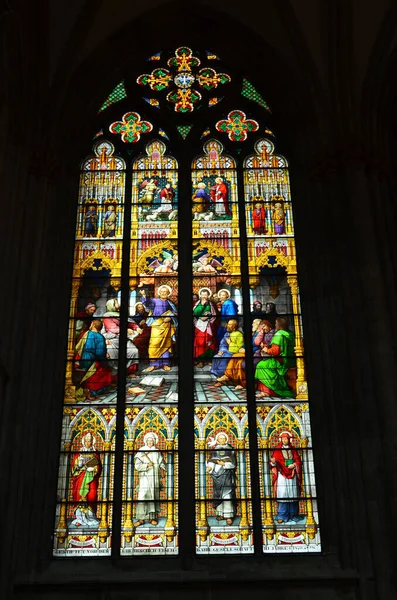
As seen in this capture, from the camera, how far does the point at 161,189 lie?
11.1 metres

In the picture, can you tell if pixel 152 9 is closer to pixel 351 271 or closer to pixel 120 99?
pixel 120 99

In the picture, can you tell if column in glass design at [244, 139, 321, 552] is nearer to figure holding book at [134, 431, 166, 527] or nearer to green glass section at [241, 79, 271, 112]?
green glass section at [241, 79, 271, 112]

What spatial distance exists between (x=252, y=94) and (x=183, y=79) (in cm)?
101

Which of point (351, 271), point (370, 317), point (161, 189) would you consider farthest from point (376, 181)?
point (161, 189)

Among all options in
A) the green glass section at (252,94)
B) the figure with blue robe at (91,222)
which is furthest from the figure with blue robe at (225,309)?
the green glass section at (252,94)

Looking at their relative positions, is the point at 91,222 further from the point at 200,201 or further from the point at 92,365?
the point at 92,365

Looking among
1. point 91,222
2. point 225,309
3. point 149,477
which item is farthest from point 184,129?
point 149,477

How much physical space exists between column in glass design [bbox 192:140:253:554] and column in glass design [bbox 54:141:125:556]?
36.6 inches

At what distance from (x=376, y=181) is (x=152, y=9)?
400cm

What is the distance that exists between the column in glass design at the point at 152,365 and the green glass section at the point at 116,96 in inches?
33.1

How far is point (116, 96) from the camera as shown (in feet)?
Result: 39.0

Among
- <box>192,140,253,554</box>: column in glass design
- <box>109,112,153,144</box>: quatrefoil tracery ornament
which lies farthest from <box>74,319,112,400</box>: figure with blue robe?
<box>109,112,153,144</box>: quatrefoil tracery ornament

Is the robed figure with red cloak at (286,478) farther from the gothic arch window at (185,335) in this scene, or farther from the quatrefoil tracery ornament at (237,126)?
the quatrefoil tracery ornament at (237,126)

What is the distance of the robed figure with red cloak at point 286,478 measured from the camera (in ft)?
28.9
